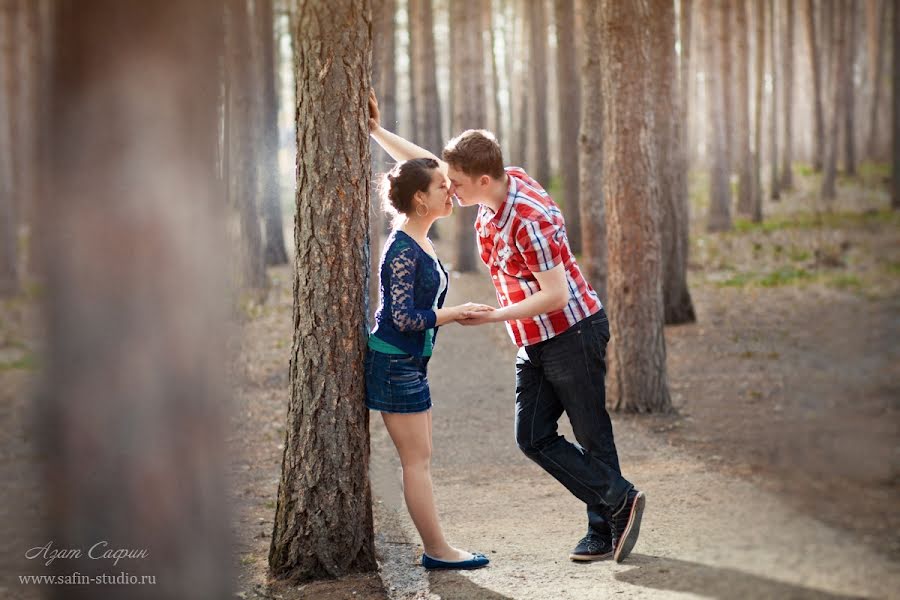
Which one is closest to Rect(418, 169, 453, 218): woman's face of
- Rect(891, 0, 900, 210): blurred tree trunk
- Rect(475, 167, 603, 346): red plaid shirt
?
Rect(475, 167, 603, 346): red plaid shirt

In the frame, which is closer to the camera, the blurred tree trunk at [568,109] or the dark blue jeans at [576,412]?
the dark blue jeans at [576,412]

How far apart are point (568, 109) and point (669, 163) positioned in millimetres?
6434

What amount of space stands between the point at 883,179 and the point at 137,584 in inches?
905

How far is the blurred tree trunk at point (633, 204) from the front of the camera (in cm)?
756

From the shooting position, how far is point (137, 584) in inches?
73.8

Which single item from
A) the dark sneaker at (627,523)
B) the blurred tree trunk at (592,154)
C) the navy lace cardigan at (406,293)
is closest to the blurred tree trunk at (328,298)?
the navy lace cardigan at (406,293)

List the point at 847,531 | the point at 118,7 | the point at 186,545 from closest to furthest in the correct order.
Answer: the point at 118,7 < the point at 186,545 < the point at 847,531

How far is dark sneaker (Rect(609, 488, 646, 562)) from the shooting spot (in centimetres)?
417

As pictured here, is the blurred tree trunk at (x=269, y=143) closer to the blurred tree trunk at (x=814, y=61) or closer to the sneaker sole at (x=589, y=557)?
the sneaker sole at (x=589, y=557)

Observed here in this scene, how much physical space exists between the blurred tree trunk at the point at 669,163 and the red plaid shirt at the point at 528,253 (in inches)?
236

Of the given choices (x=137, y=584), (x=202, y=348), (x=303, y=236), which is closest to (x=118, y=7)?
(x=202, y=348)

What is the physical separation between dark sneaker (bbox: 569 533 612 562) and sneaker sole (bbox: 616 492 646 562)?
132mm

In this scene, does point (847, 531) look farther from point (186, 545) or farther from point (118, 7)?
point (118, 7)

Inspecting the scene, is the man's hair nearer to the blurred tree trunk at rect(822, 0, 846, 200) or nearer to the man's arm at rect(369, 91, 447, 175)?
the man's arm at rect(369, 91, 447, 175)
